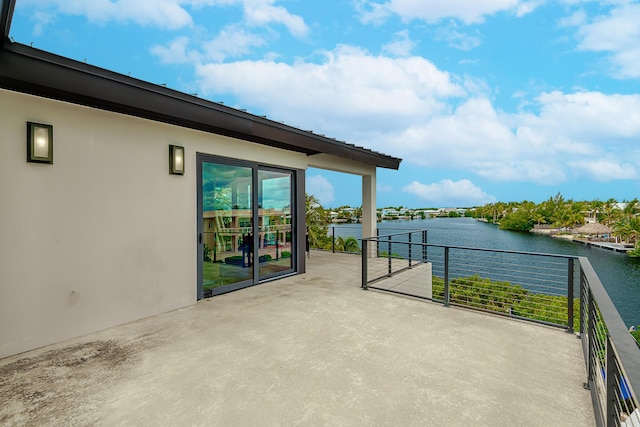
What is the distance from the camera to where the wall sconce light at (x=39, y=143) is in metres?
2.92

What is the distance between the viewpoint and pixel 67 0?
5453 millimetres

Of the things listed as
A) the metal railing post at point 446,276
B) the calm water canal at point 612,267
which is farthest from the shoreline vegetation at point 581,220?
the metal railing post at point 446,276

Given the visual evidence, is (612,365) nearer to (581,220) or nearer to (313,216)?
(313,216)

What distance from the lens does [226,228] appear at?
485 centimetres

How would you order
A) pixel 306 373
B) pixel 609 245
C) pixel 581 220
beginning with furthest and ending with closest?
1. pixel 581 220
2. pixel 609 245
3. pixel 306 373

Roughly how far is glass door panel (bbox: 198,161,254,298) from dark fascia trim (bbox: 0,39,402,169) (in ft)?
2.24

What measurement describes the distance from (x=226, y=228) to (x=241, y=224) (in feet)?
0.98

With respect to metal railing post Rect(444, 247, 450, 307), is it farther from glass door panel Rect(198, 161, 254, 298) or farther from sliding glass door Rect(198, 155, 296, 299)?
glass door panel Rect(198, 161, 254, 298)

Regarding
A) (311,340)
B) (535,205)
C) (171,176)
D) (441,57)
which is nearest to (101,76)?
(171,176)

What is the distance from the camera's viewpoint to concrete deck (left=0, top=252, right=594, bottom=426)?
1.96 m

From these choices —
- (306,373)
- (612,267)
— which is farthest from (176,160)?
(612,267)

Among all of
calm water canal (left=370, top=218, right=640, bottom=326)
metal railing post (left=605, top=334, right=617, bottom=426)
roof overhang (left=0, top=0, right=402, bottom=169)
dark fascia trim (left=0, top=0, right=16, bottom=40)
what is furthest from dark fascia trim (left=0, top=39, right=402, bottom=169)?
calm water canal (left=370, top=218, right=640, bottom=326)

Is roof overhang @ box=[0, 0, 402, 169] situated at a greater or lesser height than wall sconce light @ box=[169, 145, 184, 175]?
greater

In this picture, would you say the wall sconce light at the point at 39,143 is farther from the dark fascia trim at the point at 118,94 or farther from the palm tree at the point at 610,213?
the palm tree at the point at 610,213
